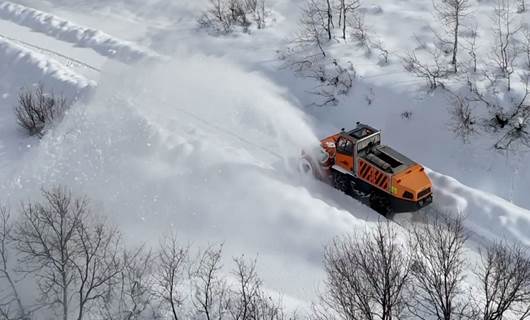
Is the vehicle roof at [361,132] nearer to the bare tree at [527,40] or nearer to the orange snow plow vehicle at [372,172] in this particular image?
the orange snow plow vehicle at [372,172]

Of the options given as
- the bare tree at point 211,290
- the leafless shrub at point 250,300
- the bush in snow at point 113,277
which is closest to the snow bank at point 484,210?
the leafless shrub at point 250,300

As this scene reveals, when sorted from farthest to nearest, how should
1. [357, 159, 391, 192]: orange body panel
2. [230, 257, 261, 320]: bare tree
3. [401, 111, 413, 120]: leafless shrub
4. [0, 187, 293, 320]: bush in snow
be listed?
[401, 111, 413, 120]: leafless shrub → [357, 159, 391, 192]: orange body panel → [0, 187, 293, 320]: bush in snow → [230, 257, 261, 320]: bare tree

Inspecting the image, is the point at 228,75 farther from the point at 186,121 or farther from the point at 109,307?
the point at 109,307

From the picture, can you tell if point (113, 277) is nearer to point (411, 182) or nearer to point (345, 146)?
point (345, 146)

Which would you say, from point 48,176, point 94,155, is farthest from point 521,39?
point 48,176

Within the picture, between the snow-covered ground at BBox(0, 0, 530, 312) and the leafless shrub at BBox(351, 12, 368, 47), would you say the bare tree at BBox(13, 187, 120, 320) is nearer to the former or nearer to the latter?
the snow-covered ground at BBox(0, 0, 530, 312)

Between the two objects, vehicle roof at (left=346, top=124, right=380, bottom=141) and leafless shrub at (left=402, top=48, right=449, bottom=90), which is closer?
vehicle roof at (left=346, top=124, right=380, bottom=141)

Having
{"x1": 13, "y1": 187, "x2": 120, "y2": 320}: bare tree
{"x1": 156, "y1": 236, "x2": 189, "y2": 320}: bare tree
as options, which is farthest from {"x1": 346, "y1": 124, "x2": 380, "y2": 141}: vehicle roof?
{"x1": 13, "y1": 187, "x2": 120, "y2": 320}: bare tree
